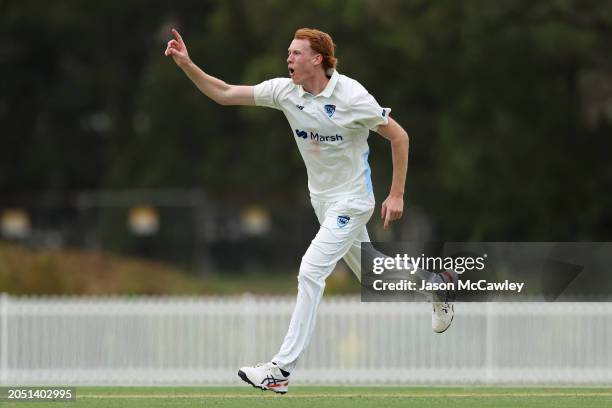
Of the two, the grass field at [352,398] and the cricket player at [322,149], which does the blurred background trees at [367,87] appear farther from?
the cricket player at [322,149]

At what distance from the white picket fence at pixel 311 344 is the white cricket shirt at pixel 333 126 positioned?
663cm

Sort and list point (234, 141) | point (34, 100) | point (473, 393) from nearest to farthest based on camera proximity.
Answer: point (473, 393) → point (234, 141) → point (34, 100)

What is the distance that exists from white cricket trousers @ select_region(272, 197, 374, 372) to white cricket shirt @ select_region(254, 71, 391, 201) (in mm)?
99

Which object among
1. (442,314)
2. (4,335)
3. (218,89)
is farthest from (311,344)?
(218,89)

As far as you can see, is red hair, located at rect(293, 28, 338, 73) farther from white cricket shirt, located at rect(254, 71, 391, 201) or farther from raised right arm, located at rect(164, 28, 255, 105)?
raised right arm, located at rect(164, 28, 255, 105)

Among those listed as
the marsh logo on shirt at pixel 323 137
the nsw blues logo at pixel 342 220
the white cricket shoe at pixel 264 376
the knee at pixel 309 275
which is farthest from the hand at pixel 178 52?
the white cricket shoe at pixel 264 376

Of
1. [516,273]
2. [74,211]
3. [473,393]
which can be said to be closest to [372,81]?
[74,211]

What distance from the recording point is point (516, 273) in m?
12.9

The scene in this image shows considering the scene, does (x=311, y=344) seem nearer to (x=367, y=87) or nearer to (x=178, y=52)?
(x=178, y=52)

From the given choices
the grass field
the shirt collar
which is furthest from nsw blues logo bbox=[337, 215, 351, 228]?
the grass field

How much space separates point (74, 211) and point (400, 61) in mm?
17751

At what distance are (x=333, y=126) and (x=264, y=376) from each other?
5.32ft

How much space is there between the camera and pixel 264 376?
9.10 meters

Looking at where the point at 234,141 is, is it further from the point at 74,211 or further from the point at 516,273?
the point at 516,273
